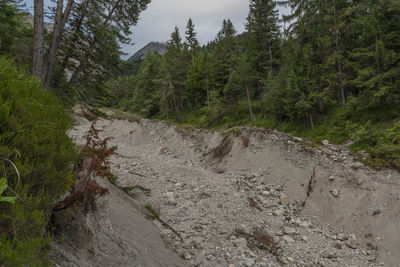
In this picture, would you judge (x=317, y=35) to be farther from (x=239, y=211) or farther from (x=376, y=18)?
(x=239, y=211)

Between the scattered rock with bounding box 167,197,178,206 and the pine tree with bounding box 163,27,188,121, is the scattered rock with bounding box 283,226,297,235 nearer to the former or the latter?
the scattered rock with bounding box 167,197,178,206

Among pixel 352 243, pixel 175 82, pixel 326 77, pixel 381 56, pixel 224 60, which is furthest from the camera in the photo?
pixel 175 82

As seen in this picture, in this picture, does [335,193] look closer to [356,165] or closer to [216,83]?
[356,165]

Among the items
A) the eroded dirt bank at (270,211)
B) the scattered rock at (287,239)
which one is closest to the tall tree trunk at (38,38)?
the eroded dirt bank at (270,211)

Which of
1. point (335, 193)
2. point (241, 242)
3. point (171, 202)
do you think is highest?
point (171, 202)

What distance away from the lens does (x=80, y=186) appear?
3180 millimetres

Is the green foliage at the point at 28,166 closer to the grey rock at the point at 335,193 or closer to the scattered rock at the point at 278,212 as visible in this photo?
the scattered rock at the point at 278,212

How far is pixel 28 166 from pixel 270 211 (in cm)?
1076

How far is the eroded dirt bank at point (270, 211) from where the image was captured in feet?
20.8

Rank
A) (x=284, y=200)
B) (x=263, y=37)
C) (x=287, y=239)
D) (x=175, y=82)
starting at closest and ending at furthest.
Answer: (x=287, y=239) → (x=284, y=200) → (x=263, y=37) → (x=175, y=82)

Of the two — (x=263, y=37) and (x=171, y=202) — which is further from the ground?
(x=263, y=37)

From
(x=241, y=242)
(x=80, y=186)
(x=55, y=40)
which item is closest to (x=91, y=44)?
(x=55, y=40)

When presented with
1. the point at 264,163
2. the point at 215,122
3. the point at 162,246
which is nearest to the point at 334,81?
the point at 264,163

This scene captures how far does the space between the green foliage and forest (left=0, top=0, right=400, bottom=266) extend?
12mm
